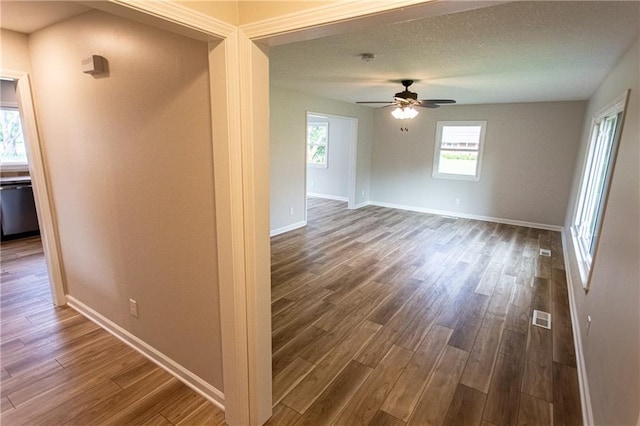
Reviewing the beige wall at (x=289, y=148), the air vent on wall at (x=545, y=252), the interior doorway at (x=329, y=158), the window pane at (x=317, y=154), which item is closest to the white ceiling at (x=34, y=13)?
the beige wall at (x=289, y=148)

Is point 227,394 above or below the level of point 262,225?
below

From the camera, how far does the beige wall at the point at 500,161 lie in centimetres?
600

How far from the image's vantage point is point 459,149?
7051 millimetres

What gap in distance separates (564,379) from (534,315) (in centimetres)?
96

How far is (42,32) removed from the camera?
2.56m

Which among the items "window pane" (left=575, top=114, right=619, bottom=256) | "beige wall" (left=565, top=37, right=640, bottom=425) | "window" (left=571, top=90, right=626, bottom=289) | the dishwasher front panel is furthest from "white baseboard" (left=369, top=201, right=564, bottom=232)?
the dishwasher front panel

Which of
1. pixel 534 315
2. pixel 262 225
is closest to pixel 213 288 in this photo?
pixel 262 225

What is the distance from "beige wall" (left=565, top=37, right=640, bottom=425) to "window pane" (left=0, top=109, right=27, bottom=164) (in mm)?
7760

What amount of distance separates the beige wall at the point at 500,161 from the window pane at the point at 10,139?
7.05m

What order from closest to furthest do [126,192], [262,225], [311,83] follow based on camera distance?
1. [262,225]
2. [126,192]
3. [311,83]

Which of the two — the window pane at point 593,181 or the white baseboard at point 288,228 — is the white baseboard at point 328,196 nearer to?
the white baseboard at point 288,228

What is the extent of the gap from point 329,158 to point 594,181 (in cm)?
606

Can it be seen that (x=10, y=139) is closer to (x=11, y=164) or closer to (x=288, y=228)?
(x=11, y=164)

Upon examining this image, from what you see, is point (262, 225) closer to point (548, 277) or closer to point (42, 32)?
point (42, 32)
